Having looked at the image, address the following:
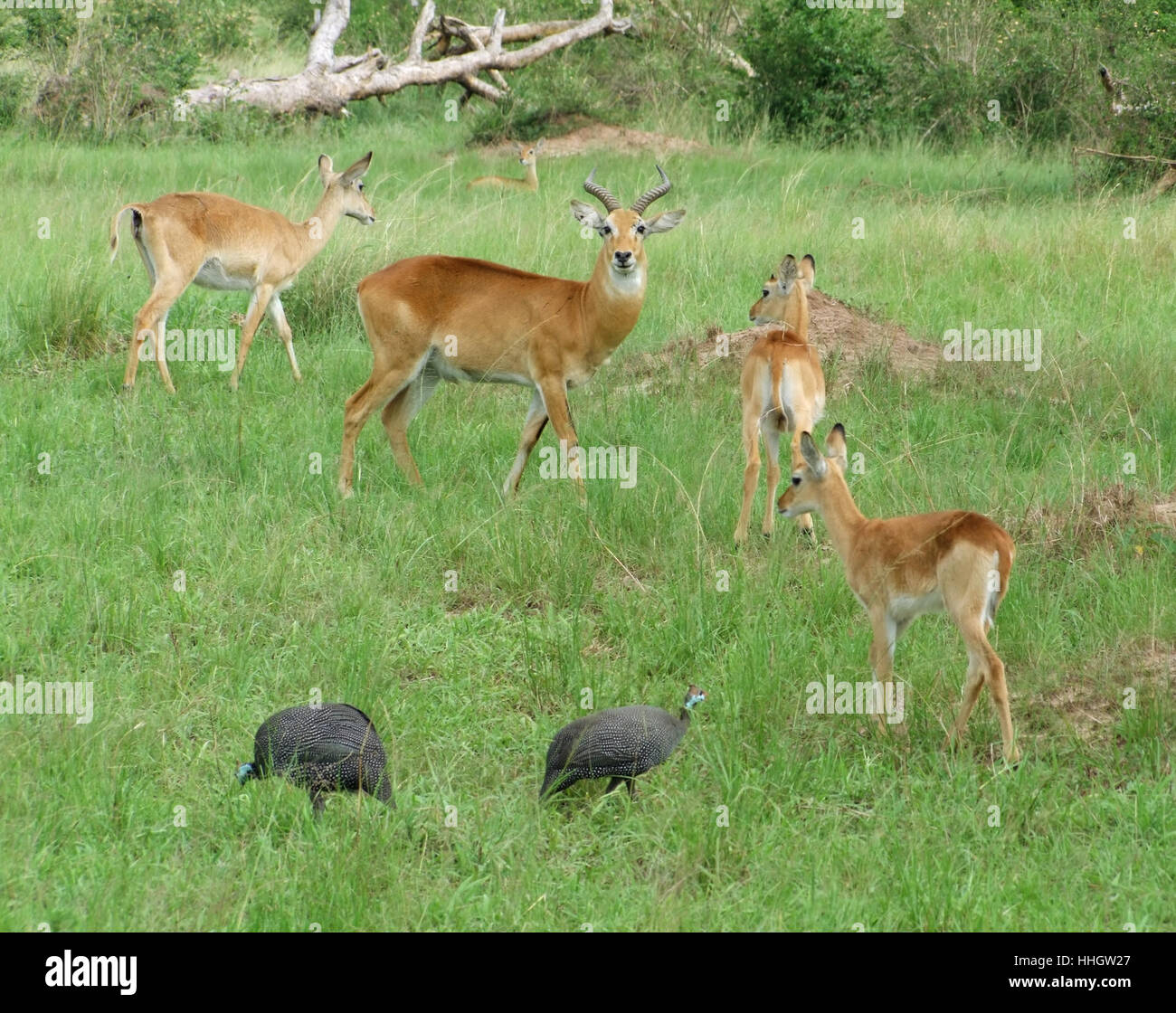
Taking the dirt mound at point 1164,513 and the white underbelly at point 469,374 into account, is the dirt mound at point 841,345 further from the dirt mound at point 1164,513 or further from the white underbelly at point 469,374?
the dirt mound at point 1164,513

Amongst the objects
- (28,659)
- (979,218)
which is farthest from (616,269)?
(979,218)

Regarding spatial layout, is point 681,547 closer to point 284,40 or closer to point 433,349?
point 433,349

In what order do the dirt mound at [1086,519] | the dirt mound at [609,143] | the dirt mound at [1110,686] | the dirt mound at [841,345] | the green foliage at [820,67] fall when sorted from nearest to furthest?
the dirt mound at [1110,686] → the dirt mound at [1086,519] → the dirt mound at [841,345] → the dirt mound at [609,143] → the green foliage at [820,67]

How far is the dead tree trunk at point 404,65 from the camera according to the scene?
1667 cm

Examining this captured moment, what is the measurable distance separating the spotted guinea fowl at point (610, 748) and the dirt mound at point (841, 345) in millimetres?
4112

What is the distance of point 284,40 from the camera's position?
79.9 feet

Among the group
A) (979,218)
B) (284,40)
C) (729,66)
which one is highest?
(284,40)

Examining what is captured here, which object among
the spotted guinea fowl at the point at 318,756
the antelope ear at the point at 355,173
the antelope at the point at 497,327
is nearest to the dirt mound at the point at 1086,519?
the antelope at the point at 497,327

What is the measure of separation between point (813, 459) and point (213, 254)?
525 cm

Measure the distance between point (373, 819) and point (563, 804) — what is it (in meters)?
0.63

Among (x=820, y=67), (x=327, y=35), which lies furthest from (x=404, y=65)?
(x=820, y=67)

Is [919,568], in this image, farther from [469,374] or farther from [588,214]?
[588,214]

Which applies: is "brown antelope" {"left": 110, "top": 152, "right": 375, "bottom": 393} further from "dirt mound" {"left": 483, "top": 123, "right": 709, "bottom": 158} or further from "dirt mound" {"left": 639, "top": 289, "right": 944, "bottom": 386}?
"dirt mound" {"left": 483, "top": 123, "right": 709, "bottom": 158}

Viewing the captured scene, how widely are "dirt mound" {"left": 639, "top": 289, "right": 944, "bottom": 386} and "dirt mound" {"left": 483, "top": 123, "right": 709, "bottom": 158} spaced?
6.92 metres
